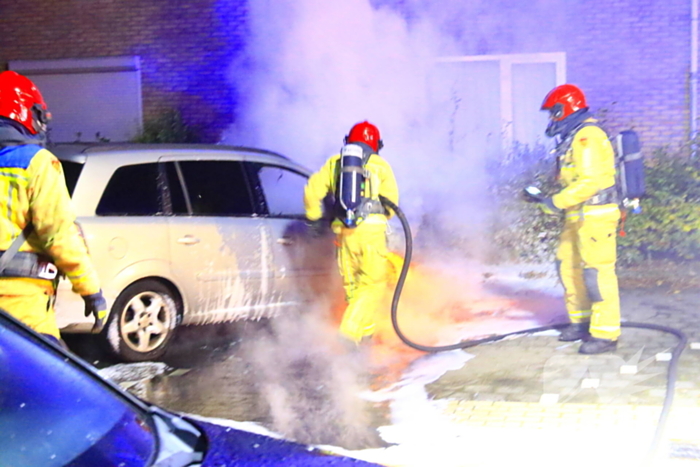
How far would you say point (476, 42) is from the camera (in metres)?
8.05

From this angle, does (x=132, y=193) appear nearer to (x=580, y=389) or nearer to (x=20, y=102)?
(x=20, y=102)

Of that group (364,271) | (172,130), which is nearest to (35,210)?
(364,271)

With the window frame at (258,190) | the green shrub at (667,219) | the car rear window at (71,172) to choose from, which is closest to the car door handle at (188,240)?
Answer: the window frame at (258,190)

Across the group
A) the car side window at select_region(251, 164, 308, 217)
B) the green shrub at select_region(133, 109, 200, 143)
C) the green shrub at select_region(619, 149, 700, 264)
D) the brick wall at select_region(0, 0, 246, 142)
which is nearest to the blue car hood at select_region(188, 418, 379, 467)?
the car side window at select_region(251, 164, 308, 217)

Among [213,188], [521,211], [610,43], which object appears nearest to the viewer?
[213,188]

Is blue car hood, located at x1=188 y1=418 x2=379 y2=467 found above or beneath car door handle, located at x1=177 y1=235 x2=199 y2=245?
beneath

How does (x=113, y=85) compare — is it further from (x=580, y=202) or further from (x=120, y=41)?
(x=580, y=202)

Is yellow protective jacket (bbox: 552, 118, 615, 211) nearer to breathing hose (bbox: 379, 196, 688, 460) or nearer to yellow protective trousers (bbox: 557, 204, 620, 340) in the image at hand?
yellow protective trousers (bbox: 557, 204, 620, 340)

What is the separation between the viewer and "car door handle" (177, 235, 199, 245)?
5547 millimetres

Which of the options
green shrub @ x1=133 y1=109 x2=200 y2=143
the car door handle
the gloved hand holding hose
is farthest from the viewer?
green shrub @ x1=133 y1=109 x2=200 y2=143

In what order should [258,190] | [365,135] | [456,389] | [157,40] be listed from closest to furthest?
[456,389]
[365,135]
[258,190]
[157,40]

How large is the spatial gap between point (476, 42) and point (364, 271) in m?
3.81

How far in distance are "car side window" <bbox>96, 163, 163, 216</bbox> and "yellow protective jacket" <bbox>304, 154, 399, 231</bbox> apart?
Result: 1.14m

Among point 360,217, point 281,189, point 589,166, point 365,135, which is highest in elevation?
point 365,135
